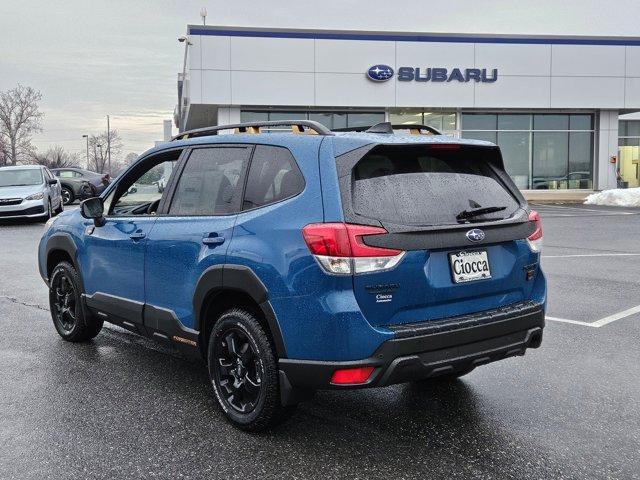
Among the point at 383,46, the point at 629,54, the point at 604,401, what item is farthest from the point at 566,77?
the point at 604,401

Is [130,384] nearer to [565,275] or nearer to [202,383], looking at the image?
[202,383]

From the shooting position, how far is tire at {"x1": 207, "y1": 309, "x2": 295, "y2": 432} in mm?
3674

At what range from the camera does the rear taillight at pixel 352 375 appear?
3373 mm

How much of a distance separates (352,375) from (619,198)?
85.4 feet

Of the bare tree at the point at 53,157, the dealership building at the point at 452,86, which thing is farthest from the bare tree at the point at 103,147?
the dealership building at the point at 452,86

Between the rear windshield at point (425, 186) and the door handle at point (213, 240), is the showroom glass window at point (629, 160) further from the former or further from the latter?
the door handle at point (213, 240)

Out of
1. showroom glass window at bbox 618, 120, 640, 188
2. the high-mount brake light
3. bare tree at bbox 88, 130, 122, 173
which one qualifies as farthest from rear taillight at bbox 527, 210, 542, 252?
bare tree at bbox 88, 130, 122, 173

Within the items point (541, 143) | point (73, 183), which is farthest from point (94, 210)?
point (541, 143)

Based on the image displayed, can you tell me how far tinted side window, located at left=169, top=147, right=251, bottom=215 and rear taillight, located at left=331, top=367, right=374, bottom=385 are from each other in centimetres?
117

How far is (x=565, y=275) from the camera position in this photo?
9484 mm

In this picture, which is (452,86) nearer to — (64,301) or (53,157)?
(64,301)

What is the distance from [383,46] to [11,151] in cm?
7660

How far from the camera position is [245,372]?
3908 millimetres

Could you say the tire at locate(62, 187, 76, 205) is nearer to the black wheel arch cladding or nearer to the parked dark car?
the parked dark car
